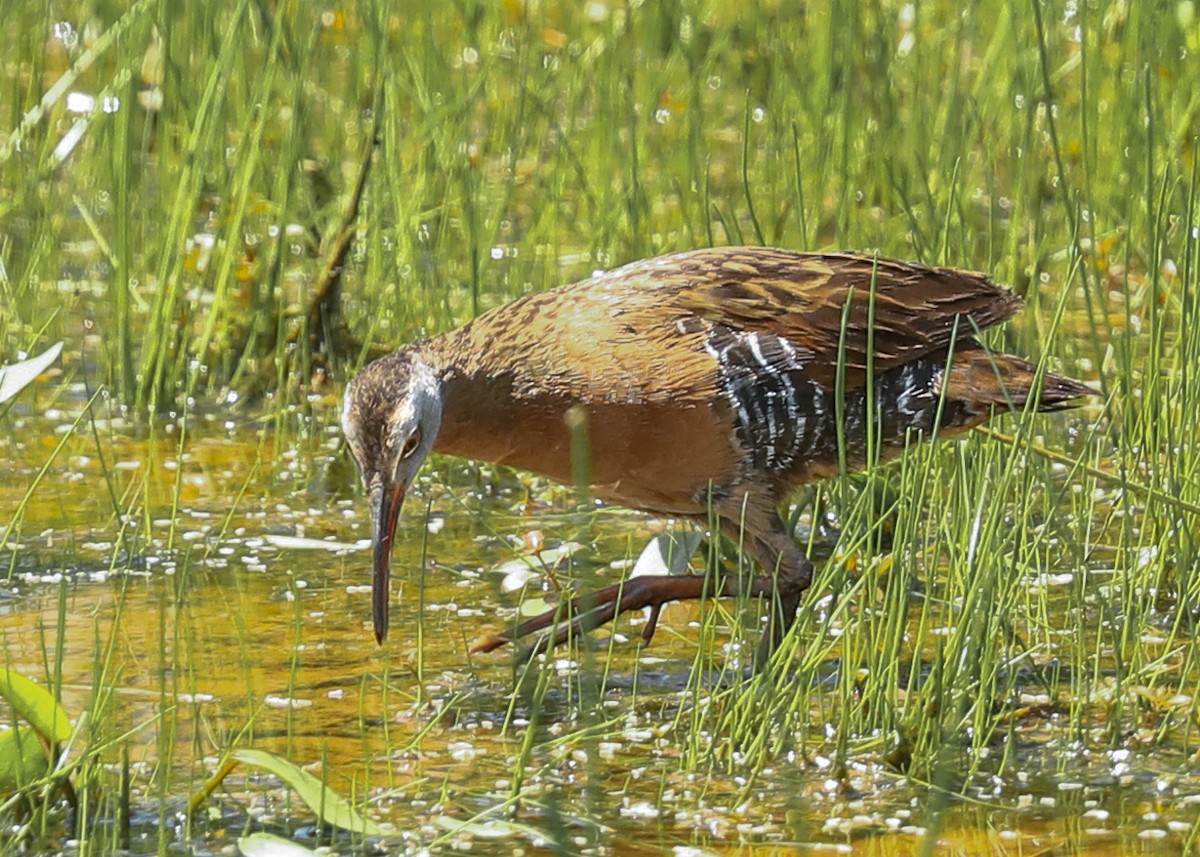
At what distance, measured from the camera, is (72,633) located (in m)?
4.35

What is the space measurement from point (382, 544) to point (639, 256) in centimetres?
174

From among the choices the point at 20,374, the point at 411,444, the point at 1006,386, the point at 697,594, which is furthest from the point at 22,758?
the point at 1006,386

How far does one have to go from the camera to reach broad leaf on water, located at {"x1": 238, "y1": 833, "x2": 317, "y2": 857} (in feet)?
9.81

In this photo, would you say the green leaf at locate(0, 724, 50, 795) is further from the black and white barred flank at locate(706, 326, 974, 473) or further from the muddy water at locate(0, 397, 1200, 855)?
the black and white barred flank at locate(706, 326, 974, 473)

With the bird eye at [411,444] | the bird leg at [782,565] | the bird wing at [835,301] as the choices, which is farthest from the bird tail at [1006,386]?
the bird eye at [411,444]

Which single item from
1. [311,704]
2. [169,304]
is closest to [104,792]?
[311,704]

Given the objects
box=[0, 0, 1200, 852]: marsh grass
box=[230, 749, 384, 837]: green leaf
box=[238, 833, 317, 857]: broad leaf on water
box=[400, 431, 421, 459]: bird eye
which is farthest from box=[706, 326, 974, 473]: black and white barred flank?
box=[238, 833, 317, 857]: broad leaf on water

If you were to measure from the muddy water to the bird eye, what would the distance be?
19 cm

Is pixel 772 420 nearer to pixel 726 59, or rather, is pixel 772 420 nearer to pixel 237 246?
pixel 237 246

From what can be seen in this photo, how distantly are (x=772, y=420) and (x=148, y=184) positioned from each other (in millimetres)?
3404

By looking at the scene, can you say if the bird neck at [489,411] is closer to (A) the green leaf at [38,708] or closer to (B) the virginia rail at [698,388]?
(B) the virginia rail at [698,388]

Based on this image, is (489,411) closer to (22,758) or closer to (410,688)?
(410,688)

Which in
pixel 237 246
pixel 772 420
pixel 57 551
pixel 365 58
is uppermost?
pixel 365 58

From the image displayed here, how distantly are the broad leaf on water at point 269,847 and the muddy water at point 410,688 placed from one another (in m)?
0.14
